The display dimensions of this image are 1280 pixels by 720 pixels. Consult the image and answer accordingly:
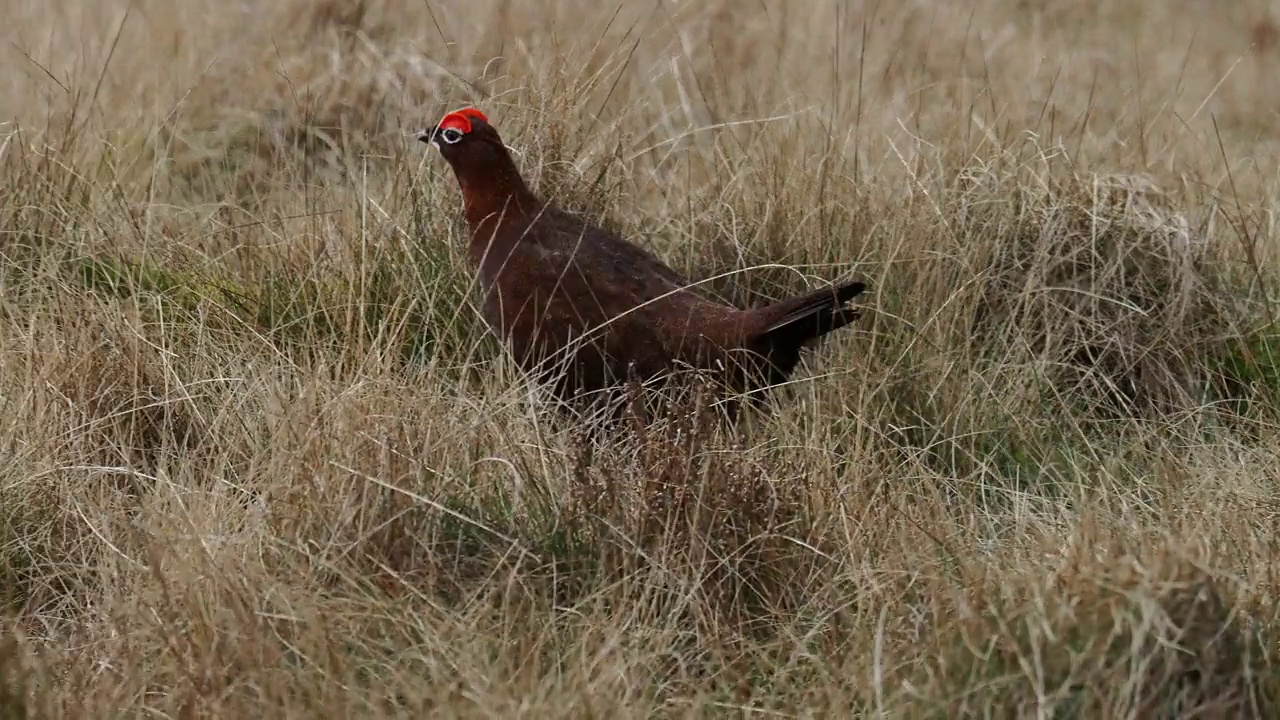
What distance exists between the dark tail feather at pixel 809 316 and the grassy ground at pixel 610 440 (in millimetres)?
202

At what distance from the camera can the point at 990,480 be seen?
4137 mm

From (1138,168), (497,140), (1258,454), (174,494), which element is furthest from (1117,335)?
(174,494)

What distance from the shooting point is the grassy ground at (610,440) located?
2959mm

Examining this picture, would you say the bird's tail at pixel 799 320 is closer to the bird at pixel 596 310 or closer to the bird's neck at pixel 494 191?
the bird at pixel 596 310

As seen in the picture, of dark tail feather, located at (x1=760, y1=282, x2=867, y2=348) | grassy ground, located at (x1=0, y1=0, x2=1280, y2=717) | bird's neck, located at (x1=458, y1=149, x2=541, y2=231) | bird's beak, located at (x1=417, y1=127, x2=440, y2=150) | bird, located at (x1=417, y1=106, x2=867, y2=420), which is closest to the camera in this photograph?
A: grassy ground, located at (x1=0, y1=0, x2=1280, y2=717)

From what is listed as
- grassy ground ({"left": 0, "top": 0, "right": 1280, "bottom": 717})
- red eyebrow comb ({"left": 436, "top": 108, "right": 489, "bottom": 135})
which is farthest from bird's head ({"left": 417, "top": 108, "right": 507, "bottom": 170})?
grassy ground ({"left": 0, "top": 0, "right": 1280, "bottom": 717})

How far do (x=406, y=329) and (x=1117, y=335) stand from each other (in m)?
1.92

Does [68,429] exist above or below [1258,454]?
above

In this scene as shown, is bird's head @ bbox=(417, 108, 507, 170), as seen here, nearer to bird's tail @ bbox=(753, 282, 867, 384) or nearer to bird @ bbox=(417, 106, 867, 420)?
bird @ bbox=(417, 106, 867, 420)

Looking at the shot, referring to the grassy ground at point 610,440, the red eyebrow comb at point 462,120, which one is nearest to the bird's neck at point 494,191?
the red eyebrow comb at point 462,120

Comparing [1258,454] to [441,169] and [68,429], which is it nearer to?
[441,169]

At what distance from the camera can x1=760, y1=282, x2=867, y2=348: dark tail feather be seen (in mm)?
3984

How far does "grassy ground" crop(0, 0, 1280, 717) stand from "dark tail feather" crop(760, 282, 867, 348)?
7.9 inches

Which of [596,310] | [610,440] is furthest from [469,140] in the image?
[610,440]
